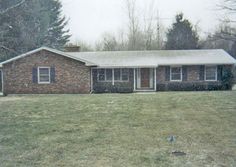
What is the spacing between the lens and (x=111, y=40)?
58938mm

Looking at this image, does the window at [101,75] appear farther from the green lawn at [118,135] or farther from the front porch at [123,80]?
the green lawn at [118,135]

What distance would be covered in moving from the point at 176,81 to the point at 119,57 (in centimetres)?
593

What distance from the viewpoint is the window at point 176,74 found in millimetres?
29062

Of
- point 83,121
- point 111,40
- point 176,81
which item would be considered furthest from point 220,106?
point 111,40

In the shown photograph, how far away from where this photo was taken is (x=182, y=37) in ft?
151

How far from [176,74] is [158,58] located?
7.66ft

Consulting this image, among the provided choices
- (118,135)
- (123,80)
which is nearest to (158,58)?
(123,80)

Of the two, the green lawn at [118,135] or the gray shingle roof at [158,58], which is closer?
the green lawn at [118,135]

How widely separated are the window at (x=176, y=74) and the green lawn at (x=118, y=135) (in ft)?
40.1

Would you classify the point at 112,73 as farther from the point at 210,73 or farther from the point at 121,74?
the point at 210,73

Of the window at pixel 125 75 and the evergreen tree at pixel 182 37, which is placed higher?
the evergreen tree at pixel 182 37

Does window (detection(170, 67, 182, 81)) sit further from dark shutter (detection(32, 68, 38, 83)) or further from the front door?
dark shutter (detection(32, 68, 38, 83))

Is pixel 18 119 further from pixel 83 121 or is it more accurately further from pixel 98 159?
pixel 98 159

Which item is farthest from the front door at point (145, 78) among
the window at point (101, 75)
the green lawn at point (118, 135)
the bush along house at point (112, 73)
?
the green lawn at point (118, 135)
